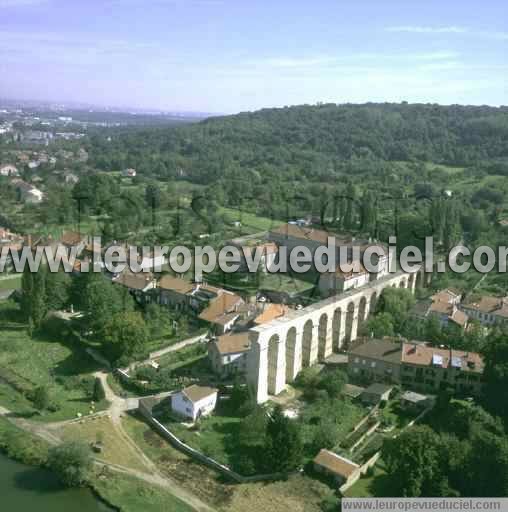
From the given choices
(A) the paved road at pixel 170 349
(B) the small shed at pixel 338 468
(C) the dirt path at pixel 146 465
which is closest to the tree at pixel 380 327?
(A) the paved road at pixel 170 349

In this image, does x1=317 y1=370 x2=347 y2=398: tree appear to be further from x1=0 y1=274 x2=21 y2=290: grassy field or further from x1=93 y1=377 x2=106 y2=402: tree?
x1=0 y1=274 x2=21 y2=290: grassy field

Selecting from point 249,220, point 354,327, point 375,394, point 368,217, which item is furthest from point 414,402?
point 249,220

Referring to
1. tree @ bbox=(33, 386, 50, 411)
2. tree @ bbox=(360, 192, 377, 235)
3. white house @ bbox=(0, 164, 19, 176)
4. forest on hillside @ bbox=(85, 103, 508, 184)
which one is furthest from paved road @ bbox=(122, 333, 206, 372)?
white house @ bbox=(0, 164, 19, 176)

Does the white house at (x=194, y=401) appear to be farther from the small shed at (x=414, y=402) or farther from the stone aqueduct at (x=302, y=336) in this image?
the small shed at (x=414, y=402)

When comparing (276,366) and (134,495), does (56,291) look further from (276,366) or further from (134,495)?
(134,495)

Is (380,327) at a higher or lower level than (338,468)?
higher
